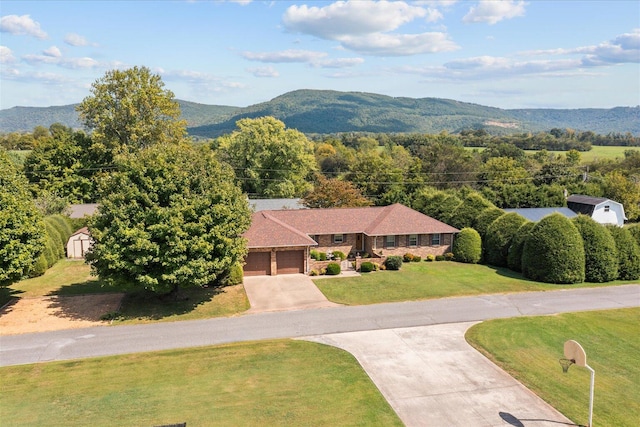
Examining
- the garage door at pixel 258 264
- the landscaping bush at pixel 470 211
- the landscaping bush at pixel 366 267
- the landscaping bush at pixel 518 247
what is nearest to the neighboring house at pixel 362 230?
the landscaping bush at pixel 470 211

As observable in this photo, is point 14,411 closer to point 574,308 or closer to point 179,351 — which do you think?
point 179,351

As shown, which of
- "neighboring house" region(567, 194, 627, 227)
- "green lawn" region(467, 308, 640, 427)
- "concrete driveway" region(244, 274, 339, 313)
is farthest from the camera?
"neighboring house" region(567, 194, 627, 227)

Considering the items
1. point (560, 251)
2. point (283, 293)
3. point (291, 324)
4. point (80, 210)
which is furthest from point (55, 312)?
point (560, 251)

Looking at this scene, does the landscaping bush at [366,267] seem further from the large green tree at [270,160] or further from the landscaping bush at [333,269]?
the large green tree at [270,160]

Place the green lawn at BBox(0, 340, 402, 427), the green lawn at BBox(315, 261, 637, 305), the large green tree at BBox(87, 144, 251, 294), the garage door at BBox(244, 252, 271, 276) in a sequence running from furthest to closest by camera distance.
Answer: the garage door at BBox(244, 252, 271, 276) < the green lawn at BBox(315, 261, 637, 305) < the large green tree at BBox(87, 144, 251, 294) < the green lawn at BBox(0, 340, 402, 427)

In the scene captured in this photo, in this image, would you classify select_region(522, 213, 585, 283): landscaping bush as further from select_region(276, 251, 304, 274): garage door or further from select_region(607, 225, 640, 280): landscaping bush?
select_region(276, 251, 304, 274): garage door

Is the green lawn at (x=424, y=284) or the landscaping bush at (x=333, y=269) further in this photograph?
the landscaping bush at (x=333, y=269)

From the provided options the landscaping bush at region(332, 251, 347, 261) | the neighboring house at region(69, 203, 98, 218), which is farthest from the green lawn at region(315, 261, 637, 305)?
the neighboring house at region(69, 203, 98, 218)
